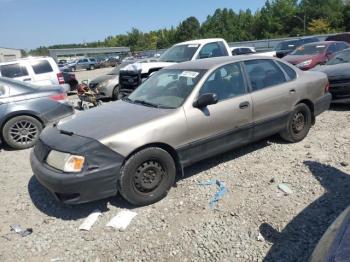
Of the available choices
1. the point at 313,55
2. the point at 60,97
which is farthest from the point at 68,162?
the point at 313,55

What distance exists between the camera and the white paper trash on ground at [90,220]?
142 inches

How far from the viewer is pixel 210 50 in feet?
32.9

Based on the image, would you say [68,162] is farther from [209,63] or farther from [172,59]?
[172,59]

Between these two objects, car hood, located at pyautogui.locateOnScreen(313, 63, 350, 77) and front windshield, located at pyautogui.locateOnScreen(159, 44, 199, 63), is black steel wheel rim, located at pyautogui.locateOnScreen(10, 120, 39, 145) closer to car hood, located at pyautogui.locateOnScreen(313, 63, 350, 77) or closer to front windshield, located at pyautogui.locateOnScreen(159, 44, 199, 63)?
front windshield, located at pyautogui.locateOnScreen(159, 44, 199, 63)

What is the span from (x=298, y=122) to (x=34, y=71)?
8594 millimetres

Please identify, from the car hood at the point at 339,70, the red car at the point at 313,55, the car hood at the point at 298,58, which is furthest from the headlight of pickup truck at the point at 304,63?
the car hood at the point at 339,70

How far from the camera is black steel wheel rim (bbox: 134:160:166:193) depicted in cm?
383

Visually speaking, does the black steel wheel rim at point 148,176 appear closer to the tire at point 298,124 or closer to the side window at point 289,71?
the tire at point 298,124

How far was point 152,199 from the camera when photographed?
13.0ft

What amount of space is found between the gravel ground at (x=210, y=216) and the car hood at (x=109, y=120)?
0.93 m

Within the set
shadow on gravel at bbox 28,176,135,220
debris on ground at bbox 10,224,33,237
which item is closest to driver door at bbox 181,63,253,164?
shadow on gravel at bbox 28,176,135,220

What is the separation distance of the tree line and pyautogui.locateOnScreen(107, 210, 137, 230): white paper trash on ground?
63921 mm

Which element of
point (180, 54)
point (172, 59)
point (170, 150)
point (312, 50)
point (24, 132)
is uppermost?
point (180, 54)

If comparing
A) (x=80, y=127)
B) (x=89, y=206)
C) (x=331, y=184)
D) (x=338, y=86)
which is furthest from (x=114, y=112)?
(x=338, y=86)
